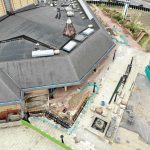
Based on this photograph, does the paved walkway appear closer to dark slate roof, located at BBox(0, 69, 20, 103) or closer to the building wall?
dark slate roof, located at BBox(0, 69, 20, 103)

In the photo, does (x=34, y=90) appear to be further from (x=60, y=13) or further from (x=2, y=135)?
(x=60, y=13)

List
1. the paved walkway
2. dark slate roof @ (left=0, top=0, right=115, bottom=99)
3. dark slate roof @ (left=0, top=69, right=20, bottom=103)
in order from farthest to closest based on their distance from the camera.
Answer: the paved walkway < dark slate roof @ (left=0, top=0, right=115, bottom=99) < dark slate roof @ (left=0, top=69, right=20, bottom=103)

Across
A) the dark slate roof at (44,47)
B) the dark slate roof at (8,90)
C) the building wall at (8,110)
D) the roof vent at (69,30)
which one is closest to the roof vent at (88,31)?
the dark slate roof at (44,47)

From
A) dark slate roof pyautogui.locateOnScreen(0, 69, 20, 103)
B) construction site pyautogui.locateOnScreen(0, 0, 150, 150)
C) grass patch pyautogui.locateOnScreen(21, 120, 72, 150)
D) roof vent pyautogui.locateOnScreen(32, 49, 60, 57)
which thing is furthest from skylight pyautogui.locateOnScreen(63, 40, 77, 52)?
grass patch pyautogui.locateOnScreen(21, 120, 72, 150)

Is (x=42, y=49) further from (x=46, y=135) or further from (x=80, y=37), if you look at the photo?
(x=46, y=135)

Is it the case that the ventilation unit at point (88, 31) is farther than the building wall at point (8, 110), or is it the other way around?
the ventilation unit at point (88, 31)

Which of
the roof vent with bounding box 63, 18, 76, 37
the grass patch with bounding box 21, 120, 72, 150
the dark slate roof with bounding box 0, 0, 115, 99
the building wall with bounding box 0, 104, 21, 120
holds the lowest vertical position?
the grass patch with bounding box 21, 120, 72, 150

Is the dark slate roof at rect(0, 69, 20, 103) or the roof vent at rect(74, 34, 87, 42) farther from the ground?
the roof vent at rect(74, 34, 87, 42)

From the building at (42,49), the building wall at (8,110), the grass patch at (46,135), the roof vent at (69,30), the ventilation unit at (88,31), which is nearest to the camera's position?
the grass patch at (46,135)

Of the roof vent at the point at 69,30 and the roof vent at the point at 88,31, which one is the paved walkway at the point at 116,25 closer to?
the roof vent at the point at 88,31
